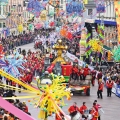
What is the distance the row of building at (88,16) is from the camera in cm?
5641

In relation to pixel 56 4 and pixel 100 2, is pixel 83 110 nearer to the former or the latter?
pixel 100 2

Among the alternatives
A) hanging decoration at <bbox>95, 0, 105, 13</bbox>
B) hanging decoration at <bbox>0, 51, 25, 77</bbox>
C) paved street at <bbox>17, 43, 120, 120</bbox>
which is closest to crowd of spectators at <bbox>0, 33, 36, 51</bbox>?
hanging decoration at <bbox>95, 0, 105, 13</bbox>

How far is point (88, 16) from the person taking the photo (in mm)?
61906

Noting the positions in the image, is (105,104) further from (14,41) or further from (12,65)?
(14,41)

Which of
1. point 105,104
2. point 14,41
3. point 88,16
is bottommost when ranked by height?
point 14,41

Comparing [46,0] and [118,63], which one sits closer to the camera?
[118,63]

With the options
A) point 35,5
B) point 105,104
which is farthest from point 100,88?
point 35,5

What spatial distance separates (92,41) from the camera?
1761 inches

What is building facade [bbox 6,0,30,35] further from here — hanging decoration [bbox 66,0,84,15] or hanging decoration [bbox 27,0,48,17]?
hanging decoration [bbox 66,0,84,15]

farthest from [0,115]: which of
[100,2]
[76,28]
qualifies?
[76,28]

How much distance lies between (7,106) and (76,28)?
54.5 meters

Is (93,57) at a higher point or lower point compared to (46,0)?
lower

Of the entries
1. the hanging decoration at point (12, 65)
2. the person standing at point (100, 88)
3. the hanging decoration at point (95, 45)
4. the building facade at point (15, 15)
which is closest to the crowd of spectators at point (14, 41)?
the building facade at point (15, 15)

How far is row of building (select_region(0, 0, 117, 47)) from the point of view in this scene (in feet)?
185
